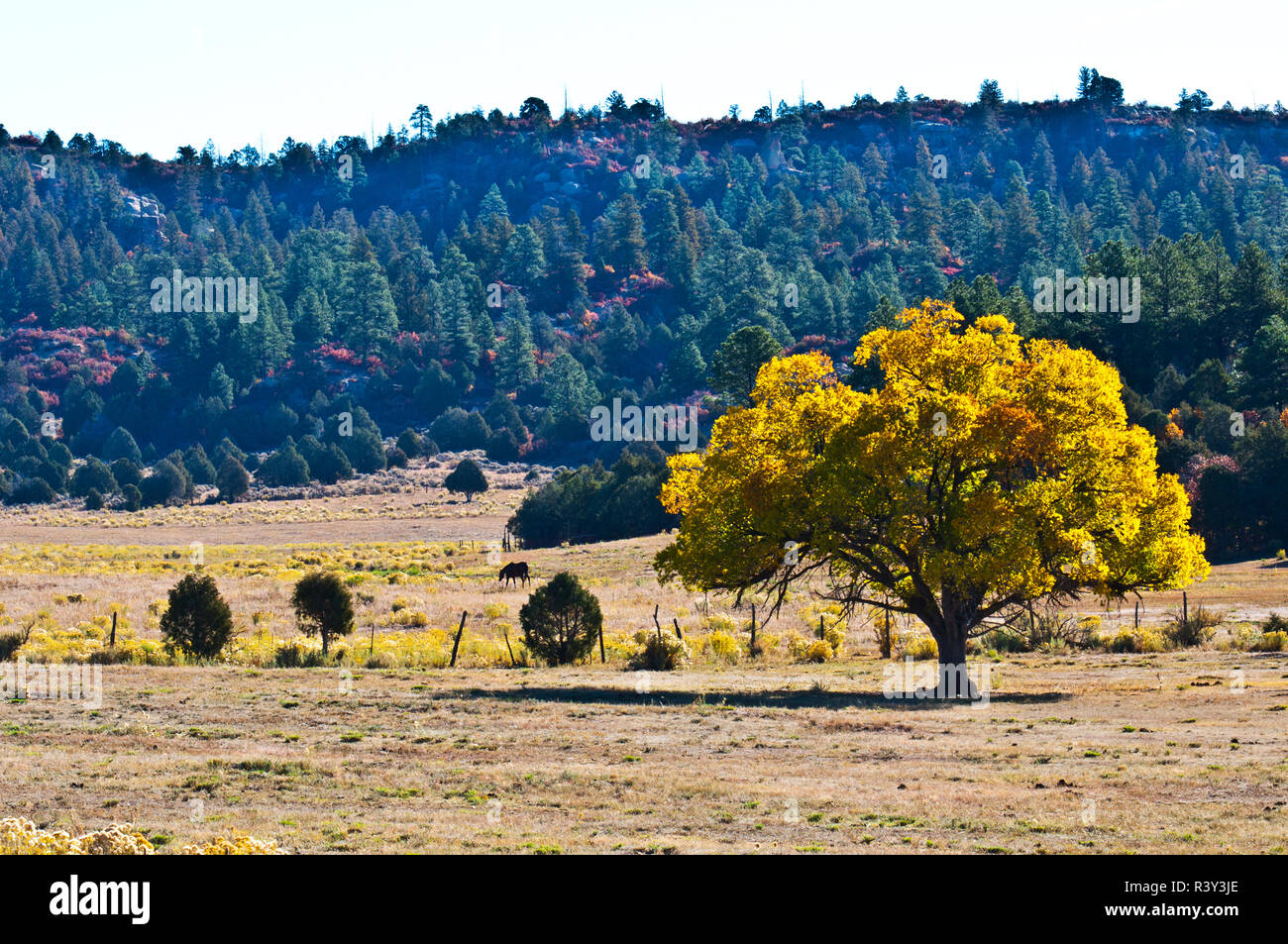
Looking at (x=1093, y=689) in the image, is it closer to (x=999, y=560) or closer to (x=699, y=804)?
(x=999, y=560)

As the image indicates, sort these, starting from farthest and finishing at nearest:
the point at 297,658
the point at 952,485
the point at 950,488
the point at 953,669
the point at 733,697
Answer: the point at 297,658
the point at 950,488
the point at 952,485
the point at 953,669
the point at 733,697

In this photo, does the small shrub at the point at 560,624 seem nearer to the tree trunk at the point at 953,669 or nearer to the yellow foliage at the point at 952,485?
the yellow foliage at the point at 952,485

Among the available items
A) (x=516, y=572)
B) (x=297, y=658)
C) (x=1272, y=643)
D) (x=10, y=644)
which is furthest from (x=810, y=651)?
(x=516, y=572)

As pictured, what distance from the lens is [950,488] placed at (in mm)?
31500

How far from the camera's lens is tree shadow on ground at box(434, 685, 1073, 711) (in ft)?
90.5

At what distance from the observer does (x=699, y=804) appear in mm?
17406

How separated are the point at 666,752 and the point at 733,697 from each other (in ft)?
23.2

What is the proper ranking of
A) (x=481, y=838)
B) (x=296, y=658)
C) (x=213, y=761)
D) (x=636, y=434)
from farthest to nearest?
(x=636, y=434) < (x=296, y=658) < (x=213, y=761) < (x=481, y=838)

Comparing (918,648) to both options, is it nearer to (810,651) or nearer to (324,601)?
(810,651)

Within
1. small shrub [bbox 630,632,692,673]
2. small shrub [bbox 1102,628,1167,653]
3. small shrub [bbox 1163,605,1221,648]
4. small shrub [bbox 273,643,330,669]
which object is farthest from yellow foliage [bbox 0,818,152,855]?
small shrub [bbox 1163,605,1221,648]

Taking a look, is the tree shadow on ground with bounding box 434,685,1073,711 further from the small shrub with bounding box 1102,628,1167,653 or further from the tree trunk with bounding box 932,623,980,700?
the small shrub with bounding box 1102,628,1167,653
